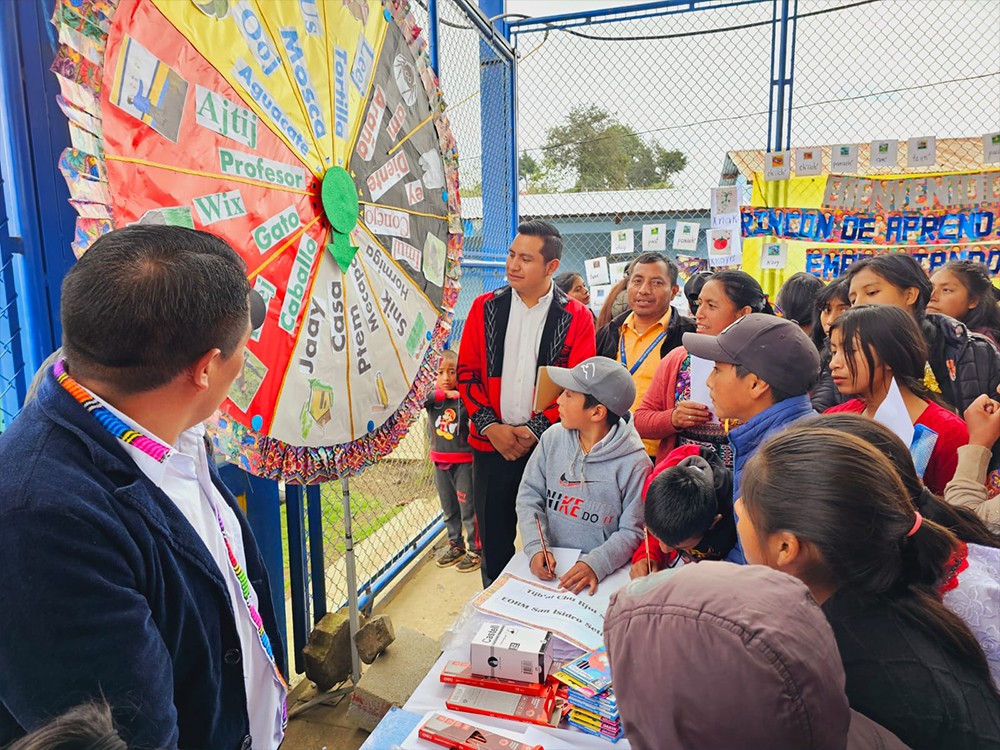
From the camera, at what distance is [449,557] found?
403 cm

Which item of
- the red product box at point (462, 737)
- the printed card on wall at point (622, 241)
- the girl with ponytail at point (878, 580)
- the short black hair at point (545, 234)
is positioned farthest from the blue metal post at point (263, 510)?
the printed card on wall at point (622, 241)

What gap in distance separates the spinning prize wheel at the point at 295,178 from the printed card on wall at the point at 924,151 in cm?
441

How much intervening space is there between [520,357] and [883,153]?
13.8ft

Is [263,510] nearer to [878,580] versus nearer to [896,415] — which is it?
[878,580]

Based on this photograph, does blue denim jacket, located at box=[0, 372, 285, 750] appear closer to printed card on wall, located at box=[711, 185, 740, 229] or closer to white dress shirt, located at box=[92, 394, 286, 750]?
white dress shirt, located at box=[92, 394, 286, 750]

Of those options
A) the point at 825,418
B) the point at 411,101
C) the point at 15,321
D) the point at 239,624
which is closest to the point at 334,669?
the point at 239,624

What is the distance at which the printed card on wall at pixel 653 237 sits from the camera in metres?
5.95

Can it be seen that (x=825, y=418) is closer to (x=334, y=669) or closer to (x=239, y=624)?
(x=239, y=624)

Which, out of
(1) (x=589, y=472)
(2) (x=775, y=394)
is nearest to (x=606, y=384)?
(1) (x=589, y=472)

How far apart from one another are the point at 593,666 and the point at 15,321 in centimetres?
156

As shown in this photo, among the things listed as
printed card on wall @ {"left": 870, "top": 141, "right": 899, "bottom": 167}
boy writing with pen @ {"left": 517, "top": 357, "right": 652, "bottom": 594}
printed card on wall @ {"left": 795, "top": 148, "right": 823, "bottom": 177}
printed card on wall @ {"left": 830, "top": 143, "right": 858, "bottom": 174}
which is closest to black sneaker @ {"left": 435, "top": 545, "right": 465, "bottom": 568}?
boy writing with pen @ {"left": 517, "top": 357, "right": 652, "bottom": 594}

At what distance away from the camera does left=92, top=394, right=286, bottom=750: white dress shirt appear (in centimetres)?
102

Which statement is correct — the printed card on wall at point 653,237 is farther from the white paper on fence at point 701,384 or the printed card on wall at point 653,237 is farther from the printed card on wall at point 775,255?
the white paper on fence at point 701,384

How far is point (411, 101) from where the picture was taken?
2506mm
